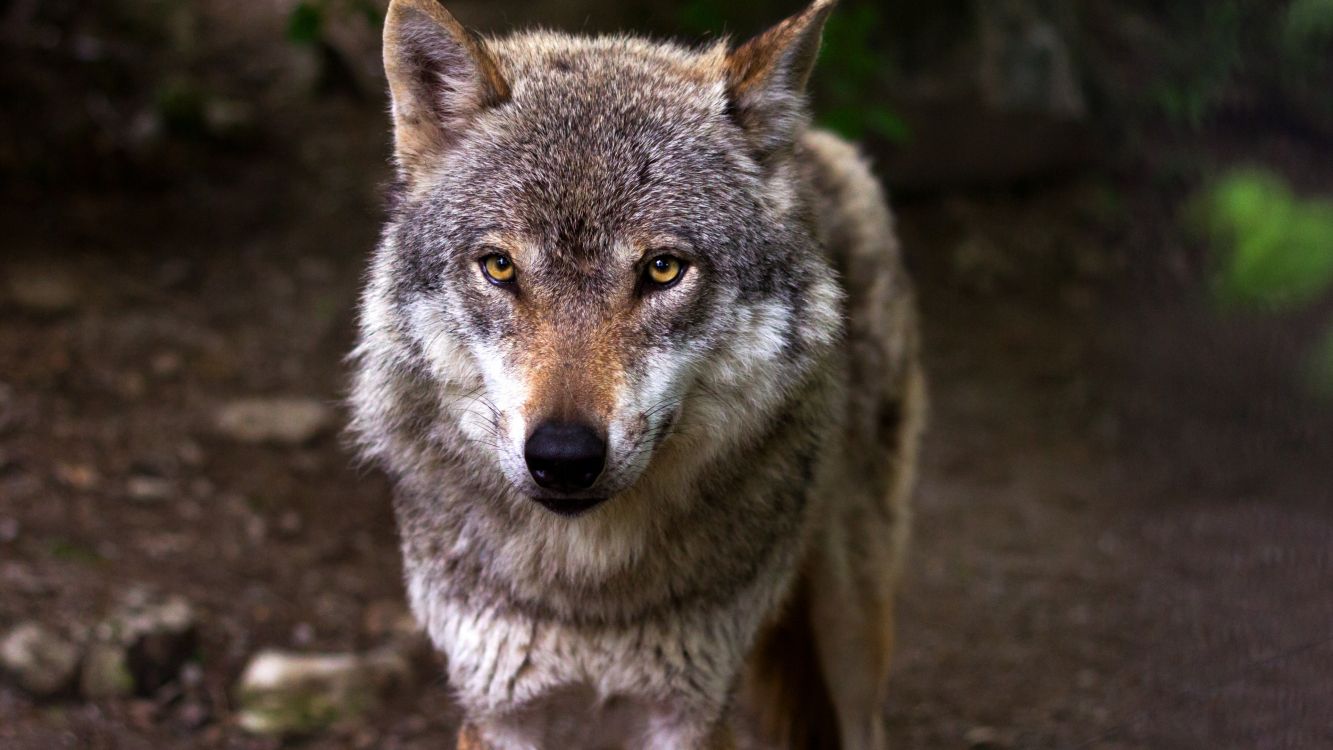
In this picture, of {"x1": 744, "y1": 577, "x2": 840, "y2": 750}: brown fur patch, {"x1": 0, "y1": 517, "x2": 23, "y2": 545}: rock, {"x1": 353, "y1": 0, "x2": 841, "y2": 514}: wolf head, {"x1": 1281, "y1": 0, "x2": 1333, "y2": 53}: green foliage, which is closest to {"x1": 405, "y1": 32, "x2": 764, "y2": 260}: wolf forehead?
{"x1": 353, "y1": 0, "x2": 841, "y2": 514}: wolf head

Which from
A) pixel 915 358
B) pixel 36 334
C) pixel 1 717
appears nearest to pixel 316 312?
pixel 36 334

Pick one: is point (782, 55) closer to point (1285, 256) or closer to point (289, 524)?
point (1285, 256)

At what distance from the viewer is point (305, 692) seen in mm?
4422

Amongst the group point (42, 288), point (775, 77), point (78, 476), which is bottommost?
point (78, 476)

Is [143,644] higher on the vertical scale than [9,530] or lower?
lower

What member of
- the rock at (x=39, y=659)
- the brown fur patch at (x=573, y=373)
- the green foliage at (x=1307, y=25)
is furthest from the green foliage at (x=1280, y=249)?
the rock at (x=39, y=659)

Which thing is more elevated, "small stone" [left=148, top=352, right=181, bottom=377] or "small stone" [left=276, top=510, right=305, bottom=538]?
"small stone" [left=148, top=352, right=181, bottom=377]

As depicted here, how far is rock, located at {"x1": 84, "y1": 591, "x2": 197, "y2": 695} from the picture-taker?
167 inches

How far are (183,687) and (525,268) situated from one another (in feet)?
8.25

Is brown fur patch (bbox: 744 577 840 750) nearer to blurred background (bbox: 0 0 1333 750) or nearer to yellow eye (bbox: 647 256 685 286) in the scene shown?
blurred background (bbox: 0 0 1333 750)

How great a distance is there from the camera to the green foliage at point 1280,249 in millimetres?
3939

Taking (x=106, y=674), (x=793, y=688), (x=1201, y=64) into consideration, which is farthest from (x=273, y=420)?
(x=1201, y=64)

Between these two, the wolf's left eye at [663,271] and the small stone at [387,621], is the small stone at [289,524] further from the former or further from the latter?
the wolf's left eye at [663,271]

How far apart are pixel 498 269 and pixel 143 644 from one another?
237cm
